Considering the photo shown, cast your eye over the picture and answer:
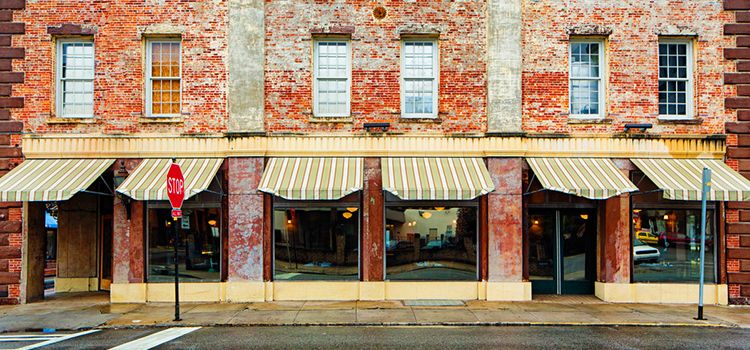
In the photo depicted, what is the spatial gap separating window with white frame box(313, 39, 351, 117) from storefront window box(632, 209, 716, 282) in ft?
26.8

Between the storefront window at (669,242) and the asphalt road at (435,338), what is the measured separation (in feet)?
10.7

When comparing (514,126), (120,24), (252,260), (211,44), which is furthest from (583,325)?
(120,24)

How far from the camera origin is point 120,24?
14484mm

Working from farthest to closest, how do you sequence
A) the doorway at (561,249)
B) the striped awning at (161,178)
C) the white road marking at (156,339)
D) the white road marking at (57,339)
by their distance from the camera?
the doorway at (561,249), the striped awning at (161,178), the white road marking at (57,339), the white road marking at (156,339)

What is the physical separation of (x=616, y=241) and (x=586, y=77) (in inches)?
170

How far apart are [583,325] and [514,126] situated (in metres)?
5.25

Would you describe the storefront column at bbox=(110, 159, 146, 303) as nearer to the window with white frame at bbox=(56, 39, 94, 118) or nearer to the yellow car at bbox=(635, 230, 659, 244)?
the window with white frame at bbox=(56, 39, 94, 118)

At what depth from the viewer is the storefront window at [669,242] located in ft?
47.0

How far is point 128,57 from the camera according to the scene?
47.4 feet

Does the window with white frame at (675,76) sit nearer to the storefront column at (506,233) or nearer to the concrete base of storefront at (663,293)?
the storefront column at (506,233)

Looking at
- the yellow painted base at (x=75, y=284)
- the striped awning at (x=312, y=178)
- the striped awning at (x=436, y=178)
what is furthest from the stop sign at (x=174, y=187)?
the yellow painted base at (x=75, y=284)

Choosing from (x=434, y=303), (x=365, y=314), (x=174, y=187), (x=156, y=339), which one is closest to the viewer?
(x=156, y=339)

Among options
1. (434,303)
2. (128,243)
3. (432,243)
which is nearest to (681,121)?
(432,243)

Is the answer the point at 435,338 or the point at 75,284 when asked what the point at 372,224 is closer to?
the point at 435,338
